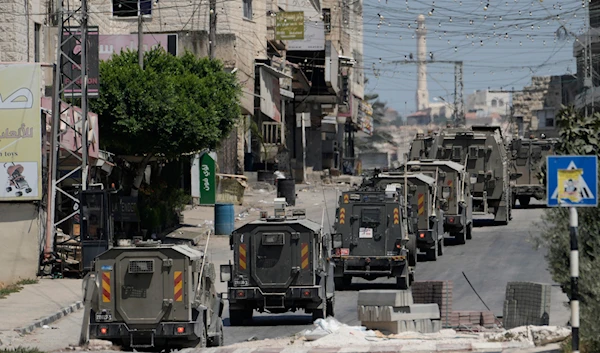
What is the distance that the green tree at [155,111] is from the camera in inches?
1421

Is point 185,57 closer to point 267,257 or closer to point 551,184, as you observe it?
point 267,257

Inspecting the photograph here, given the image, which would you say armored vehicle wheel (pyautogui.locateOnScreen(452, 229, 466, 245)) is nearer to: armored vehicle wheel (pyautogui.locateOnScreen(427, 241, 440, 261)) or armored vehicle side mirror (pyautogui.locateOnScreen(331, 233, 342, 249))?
armored vehicle wheel (pyautogui.locateOnScreen(427, 241, 440, 261))

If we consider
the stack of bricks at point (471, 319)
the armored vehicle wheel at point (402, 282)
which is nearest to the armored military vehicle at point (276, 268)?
the stack of bricks at point (471, 319)

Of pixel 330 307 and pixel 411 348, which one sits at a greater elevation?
pixel 411 348

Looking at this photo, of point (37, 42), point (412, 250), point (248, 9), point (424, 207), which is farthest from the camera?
point (248, 9)

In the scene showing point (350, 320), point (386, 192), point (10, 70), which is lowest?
point (350, 320)

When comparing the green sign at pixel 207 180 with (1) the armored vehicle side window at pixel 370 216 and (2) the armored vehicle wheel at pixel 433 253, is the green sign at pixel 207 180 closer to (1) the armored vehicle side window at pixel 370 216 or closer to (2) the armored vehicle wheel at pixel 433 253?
(2) the armored vehicle wheel at pixel 433 253

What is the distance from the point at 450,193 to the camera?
1387 inches

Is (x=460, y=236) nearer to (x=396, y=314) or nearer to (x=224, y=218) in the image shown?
(x=224, y=218)

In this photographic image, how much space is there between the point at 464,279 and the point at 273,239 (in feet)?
26.5

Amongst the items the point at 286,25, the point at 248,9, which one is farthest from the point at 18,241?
the point at 286,25

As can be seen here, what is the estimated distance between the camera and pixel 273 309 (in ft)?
70.9

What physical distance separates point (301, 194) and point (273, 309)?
35.0 meters

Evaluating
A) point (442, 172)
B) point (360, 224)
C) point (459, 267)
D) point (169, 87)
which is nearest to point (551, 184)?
point (360, 224)
